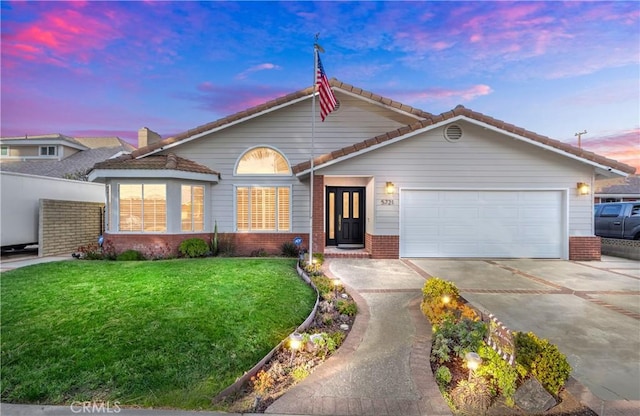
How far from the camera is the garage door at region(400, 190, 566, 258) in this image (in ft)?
32.9

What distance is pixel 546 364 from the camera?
9.09 ft

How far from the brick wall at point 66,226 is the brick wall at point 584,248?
18.6 m

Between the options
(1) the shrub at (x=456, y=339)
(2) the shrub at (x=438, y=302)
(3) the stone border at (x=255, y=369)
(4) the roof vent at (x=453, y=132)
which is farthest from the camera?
(4) the roof vent at (x=453, y=132)

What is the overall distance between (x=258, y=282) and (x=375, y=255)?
483 centimetres

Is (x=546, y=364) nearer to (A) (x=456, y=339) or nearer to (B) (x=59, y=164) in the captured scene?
(A) (x=456, y=339)

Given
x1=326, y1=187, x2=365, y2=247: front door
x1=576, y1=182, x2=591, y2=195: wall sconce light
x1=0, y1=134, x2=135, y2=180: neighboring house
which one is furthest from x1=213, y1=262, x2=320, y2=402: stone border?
x1=0, y1=134, x2=135, y2=180: neighboring house

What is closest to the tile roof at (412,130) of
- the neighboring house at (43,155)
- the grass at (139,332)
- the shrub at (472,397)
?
the grass at (139,332)

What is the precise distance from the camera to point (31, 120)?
15445 mm

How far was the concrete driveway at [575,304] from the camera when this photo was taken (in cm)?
331

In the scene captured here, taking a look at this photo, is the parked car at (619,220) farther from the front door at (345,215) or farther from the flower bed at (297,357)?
the flower bed at (297,357)

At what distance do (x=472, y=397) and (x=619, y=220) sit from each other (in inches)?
577

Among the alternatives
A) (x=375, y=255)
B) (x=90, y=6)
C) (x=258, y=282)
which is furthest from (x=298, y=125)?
(x=90, y=6)

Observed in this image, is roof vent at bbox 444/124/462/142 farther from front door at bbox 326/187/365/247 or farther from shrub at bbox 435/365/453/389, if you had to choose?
shrub at bbox 435/365/453/389

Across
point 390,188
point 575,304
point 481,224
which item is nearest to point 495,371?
point 575,304
